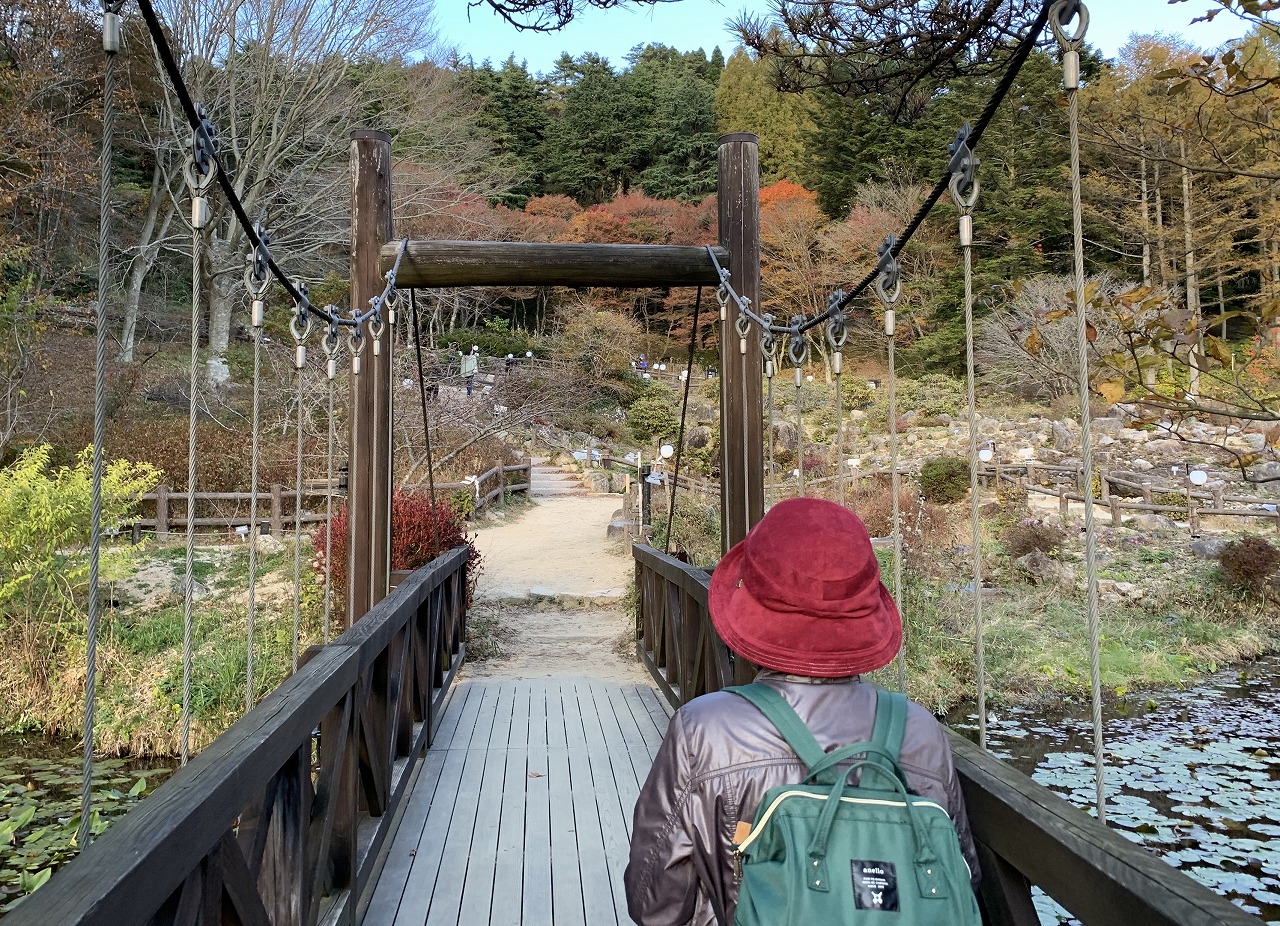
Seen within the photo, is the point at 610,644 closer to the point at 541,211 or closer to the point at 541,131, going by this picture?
the point at 541,211

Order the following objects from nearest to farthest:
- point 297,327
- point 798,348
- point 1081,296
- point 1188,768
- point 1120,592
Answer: point 1081,296 → point 798,348 → point 297,327 → point 1188,768 → point 1120,592

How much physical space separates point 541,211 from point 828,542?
25635mm

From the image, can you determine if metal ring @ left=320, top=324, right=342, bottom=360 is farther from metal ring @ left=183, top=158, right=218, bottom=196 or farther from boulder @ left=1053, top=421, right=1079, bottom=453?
boulder @ left=1053, top=421, right=1079, bottom=453

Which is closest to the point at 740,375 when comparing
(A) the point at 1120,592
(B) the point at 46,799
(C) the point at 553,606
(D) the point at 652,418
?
(B) the point at 46,799

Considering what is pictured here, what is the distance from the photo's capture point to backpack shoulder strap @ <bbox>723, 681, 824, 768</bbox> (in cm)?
105

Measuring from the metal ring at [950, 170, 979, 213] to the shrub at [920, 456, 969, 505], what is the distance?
40.6 ft

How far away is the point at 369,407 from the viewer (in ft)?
12.5

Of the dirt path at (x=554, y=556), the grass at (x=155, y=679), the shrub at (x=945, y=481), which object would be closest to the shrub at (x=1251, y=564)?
the shrub at (x=945, y=481)

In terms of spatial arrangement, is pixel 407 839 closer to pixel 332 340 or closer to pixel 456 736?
pixel 456 736

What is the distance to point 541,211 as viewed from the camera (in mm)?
25703

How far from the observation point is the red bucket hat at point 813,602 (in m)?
1.11

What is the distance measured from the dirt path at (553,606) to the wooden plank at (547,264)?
269cm

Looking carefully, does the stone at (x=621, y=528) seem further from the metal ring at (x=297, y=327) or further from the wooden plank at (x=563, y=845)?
the metal ring at (x=297, y=327)

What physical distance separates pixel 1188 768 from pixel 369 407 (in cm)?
511
